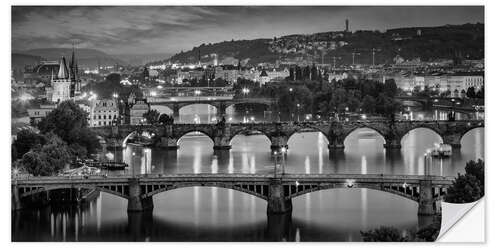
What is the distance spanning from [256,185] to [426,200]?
2214mm

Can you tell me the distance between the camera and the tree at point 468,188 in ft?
31.9

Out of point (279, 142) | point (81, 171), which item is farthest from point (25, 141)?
point (279, 142)

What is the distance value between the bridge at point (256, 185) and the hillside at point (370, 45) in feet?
5.47

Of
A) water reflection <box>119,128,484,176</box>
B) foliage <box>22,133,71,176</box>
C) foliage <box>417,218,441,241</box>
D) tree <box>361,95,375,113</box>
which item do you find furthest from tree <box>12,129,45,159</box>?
tree <box>361,95,375,113</box>

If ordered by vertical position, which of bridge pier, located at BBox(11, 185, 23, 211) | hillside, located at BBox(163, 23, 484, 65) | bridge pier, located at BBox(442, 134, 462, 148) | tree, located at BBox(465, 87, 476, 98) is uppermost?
hillside, located at BBox(163, 23, 484, 65)

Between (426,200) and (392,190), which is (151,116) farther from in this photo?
(426,200)

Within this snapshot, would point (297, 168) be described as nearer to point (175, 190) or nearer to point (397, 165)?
point (397, 165)

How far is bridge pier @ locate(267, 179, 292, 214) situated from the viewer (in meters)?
12.5

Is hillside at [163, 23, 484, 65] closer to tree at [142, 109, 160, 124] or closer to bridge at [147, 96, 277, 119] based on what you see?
tree at [142, 109, 160, 124]

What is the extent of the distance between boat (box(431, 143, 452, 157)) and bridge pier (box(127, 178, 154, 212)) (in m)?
7.31

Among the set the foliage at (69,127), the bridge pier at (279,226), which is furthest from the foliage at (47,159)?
the bridge pier at (279,226)

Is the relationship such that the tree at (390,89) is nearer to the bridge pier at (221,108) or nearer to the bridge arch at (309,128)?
the bridge arch at (309,128)
